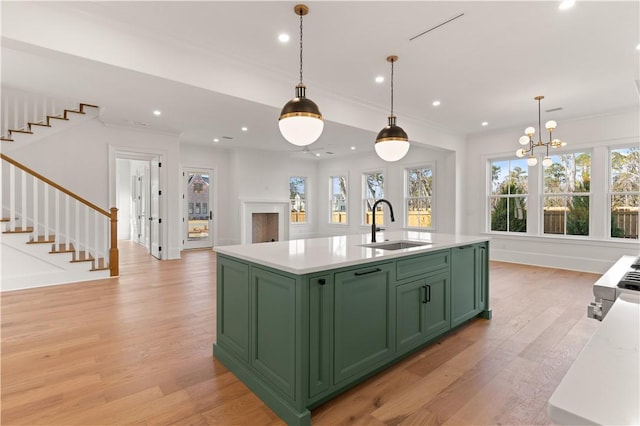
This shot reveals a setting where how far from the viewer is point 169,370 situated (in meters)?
2.30

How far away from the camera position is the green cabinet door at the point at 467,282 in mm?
2898

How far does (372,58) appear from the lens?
12.0 feet

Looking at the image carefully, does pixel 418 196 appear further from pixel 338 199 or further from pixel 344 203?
pixel 338 199

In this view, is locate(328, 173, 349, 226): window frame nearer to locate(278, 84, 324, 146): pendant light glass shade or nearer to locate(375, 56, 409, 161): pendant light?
locate(375, 56, 409, 161): pendant light

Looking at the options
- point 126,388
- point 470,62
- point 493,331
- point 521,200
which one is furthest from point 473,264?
Answer: point 521,200

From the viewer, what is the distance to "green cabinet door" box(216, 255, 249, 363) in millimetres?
2150

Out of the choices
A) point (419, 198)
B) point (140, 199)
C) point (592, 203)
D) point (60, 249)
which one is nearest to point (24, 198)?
point (60, 249)

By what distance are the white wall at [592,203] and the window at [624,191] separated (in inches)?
6.6

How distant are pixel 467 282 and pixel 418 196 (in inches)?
209

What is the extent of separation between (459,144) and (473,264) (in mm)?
4881

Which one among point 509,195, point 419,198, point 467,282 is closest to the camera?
point 467,282

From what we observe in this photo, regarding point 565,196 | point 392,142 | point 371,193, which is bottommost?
point 565,196

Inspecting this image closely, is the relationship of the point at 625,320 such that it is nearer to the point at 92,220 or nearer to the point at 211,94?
the point at 211,94

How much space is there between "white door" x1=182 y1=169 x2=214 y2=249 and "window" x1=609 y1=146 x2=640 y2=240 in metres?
8.63
